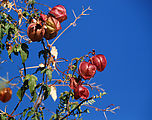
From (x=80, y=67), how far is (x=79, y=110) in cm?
36

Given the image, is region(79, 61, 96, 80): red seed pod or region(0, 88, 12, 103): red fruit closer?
region(79, 61, 96, 80): red seed pod

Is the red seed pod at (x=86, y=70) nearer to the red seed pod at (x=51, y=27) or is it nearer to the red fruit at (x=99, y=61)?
the red fruit at (x=99, y=61)

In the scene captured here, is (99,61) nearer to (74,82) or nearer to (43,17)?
(74,82)

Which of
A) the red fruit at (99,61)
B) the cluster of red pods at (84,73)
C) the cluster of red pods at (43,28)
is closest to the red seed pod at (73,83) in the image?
the cluster of red pods at (84,73)

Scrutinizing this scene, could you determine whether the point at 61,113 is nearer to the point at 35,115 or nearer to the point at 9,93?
the point at 35,115

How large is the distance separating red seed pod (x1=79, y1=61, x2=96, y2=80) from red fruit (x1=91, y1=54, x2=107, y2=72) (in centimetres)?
3

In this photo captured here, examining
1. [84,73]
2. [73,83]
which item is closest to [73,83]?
[73,83]

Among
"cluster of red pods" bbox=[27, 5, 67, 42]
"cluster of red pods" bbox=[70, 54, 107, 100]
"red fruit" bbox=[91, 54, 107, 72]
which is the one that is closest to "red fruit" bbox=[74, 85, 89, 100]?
"cluster of red pods" bbox=[70, 54, 107, 100]

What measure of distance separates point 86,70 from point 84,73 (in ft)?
0.13

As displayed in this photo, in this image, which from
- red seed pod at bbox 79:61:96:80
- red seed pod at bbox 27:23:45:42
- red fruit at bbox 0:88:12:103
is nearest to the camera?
red seed pod at bbox 27:23:45:42

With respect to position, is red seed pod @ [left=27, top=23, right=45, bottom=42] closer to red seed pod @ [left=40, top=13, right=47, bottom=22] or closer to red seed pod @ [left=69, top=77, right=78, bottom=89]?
red seed pod @ [left=40, top=13, right=47, bottom=22]

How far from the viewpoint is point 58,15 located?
50.7 inches

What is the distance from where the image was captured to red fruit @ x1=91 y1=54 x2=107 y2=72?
1.39 m

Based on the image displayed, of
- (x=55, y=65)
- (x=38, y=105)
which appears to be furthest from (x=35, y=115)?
(x=55, y=65)
